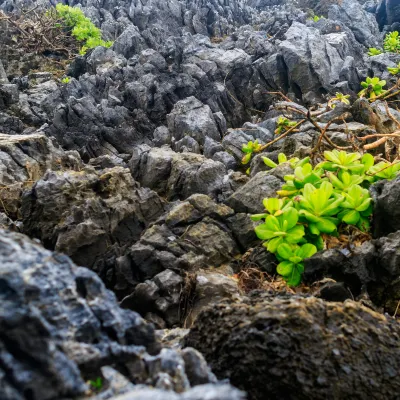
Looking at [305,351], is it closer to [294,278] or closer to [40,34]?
[294,278]

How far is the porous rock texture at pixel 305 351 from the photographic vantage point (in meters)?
2.17

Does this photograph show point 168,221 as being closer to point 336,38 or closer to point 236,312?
point 236,312

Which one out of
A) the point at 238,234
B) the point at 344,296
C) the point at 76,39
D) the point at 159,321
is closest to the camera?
the point at 344,296

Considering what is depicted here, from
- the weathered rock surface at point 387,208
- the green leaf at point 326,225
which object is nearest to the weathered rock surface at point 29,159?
the green leaf at point 326,225

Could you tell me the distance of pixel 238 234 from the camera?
4.70 meters

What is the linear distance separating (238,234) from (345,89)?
949 cm

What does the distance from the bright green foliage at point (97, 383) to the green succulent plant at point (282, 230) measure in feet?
8.05

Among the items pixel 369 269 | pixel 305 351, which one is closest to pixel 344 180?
pixel 369 269

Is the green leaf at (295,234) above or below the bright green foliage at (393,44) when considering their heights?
below

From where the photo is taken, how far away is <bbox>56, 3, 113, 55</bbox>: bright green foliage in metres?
19.4

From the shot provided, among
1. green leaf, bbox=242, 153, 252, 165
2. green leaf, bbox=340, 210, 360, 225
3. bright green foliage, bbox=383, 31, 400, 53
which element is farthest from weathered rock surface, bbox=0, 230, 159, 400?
bright green foliage, bbox=383, 31, 400, 53

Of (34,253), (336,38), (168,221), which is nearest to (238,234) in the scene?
(168,221)

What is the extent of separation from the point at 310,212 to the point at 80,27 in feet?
61.2

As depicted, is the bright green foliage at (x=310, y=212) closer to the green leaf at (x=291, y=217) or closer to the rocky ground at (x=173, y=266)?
the green leaf at (x=291, y=217)
